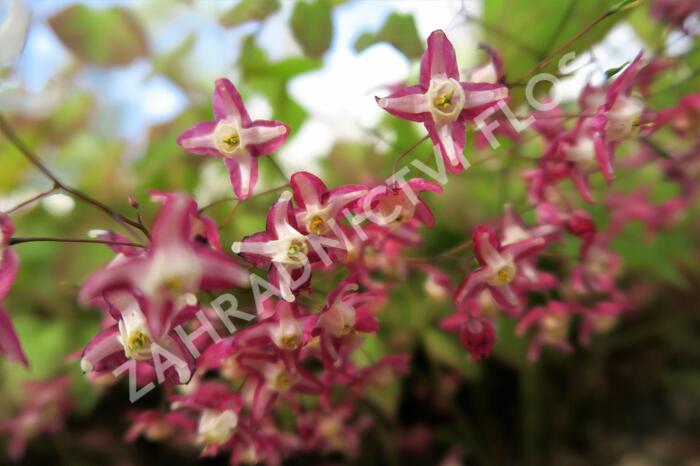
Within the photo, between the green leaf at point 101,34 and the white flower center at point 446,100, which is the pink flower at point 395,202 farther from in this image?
the green leaf at point 101,34

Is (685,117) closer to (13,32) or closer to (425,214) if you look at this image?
(425,214)

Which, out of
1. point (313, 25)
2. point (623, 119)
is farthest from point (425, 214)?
point (313, 25)

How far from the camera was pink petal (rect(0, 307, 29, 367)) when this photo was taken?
27 cm

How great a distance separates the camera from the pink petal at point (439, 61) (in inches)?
11.6

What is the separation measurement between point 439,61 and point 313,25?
0.20 m

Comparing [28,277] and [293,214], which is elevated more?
[28,277]

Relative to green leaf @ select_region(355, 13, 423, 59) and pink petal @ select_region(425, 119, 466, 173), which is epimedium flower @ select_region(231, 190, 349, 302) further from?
green leaf @ select_region(355, 13, 423, 59)

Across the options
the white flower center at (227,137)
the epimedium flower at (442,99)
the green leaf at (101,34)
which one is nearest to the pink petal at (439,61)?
the epimedium flower at (442,99)

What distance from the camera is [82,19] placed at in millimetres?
637

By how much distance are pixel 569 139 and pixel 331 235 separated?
0.17 m

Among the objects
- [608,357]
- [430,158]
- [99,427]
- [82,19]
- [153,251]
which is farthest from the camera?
[608,357]

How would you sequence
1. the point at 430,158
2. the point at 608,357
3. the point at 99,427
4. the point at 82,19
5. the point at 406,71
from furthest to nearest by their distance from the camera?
the point at 608,357, the point at 99,427, the point at 82,19, the point at 406,71, the point at 430,158

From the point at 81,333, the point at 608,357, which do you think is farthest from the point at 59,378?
the point at 608,357

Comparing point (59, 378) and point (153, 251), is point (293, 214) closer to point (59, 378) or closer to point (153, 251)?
point (153, 251)
